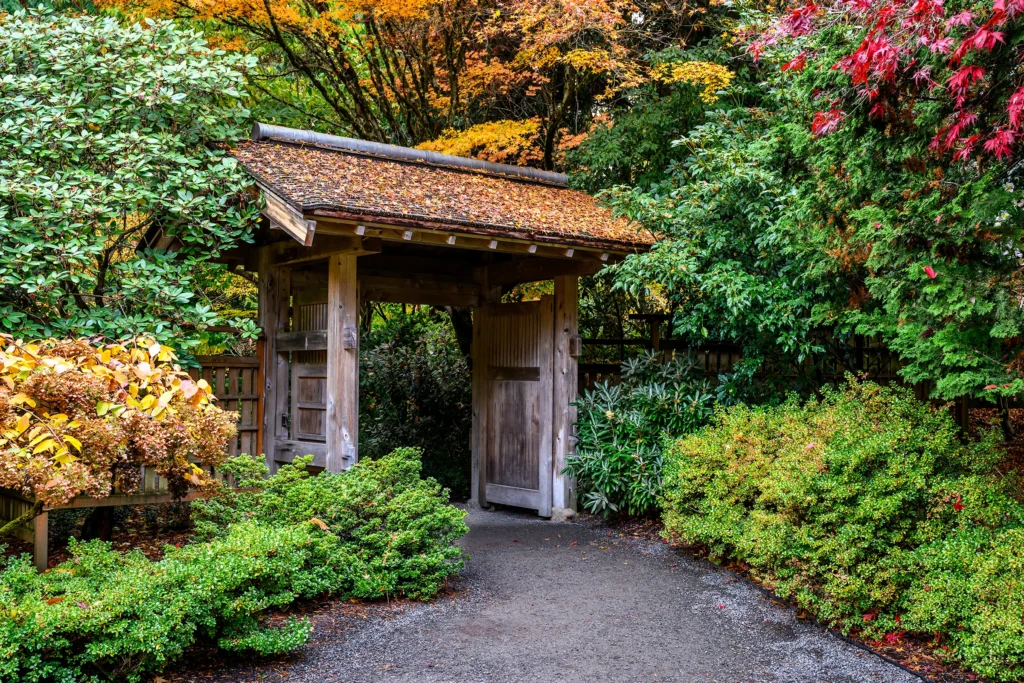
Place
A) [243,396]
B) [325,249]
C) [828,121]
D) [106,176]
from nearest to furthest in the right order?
1. [828,121]
2. [106,176]
3. [325,249]
4. [243,396]

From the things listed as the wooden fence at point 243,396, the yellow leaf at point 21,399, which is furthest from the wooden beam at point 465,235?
the yellow leaf at point 21,399

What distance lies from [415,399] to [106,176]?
6.29 metres

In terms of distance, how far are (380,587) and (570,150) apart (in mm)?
7265

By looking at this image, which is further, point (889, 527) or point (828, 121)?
point (828, 121)

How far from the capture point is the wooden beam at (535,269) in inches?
339

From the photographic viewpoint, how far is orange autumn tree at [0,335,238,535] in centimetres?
451

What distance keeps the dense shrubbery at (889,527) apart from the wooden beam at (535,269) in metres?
2.92

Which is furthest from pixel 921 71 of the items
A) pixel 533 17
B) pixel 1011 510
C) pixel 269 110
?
pixel 269 110

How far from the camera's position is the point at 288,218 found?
6.65 metres

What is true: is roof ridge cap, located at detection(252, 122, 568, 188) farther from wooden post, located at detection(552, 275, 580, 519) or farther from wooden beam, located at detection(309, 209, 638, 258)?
wooden beam, located at detection(309, 209, 638, 258)

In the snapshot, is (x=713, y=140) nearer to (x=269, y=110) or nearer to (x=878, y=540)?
(x=878, y=540)

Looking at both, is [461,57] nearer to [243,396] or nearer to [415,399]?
[415,399]

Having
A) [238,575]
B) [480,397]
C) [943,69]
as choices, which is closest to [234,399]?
[480,397]

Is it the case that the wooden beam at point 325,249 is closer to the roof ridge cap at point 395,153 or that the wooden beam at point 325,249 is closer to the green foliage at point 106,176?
the green foliage at point 106,176
